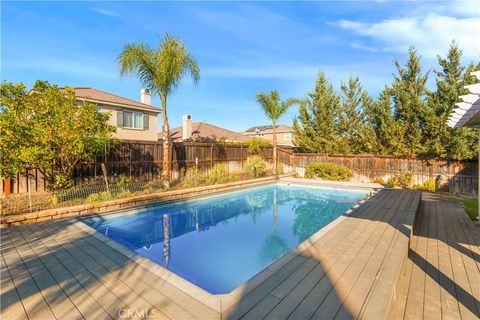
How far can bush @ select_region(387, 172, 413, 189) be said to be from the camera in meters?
12.6

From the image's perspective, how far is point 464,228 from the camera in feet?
18.7

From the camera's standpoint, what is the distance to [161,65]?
9336 millimetres

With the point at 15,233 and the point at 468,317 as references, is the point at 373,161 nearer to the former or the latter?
the point at 468,317

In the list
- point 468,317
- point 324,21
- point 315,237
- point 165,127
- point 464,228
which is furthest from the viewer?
point 324,21

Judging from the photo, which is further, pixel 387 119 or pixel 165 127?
pixel 387 119

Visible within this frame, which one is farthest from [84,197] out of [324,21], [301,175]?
[301,175]

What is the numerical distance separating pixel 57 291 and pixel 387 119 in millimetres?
15685

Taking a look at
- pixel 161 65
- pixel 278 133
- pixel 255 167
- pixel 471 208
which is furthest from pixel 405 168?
pixel 278 133

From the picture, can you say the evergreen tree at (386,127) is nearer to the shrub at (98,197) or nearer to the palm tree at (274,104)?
the palm tree at (274,104)

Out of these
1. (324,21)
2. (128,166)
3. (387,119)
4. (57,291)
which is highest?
(324,21)

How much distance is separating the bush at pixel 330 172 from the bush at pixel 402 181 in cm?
218

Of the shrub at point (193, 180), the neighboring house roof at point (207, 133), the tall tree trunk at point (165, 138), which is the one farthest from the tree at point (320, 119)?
the tall tree trunk at point (165, 138)

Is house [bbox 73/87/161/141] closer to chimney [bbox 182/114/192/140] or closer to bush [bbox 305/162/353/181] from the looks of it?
chimney [bbox 182/114/192/140]

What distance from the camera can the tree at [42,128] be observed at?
5.95 metres
